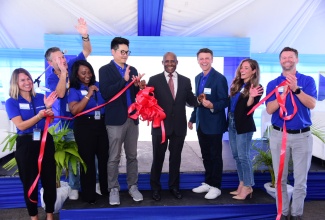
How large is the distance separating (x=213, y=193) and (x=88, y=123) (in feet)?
4.75

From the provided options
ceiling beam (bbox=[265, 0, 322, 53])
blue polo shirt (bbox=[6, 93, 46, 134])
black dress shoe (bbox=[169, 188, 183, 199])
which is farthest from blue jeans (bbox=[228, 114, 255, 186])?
ceiling beam (bbox=[265, 0, 322, 53])

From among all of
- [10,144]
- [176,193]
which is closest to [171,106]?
[176,193]

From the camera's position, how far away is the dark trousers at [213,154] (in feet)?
9.92

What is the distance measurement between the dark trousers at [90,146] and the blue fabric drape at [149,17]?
9.47ft

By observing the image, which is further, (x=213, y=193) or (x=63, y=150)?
(x=213, y=193)

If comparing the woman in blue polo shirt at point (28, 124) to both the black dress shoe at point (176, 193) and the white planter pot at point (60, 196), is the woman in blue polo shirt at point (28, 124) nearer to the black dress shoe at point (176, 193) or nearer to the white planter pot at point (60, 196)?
the white planter pot at point (60, 196)

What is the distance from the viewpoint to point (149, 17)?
561 centimetres

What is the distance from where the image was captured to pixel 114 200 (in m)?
2.88

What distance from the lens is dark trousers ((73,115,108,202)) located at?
283 cm

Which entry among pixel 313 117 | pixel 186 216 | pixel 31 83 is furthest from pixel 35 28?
pixel 313 117

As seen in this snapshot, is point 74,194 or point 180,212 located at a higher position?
point 74,194

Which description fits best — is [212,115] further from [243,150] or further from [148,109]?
[148,109]

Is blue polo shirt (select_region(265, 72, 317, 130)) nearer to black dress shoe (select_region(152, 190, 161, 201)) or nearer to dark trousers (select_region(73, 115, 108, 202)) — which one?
black dress shoe (select_region(152, 190, 161, 201))

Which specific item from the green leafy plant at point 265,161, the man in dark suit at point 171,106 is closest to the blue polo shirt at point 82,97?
the man in dark suit at point 171,106
